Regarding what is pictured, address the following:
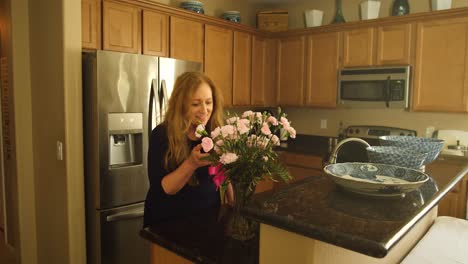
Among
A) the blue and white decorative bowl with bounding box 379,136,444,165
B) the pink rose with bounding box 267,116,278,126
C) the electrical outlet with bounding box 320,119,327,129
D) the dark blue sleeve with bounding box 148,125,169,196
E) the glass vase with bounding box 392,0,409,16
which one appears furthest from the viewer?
the electrical outlet with bounding box 320,119,327,129

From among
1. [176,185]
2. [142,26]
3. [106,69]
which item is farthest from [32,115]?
[176,185]

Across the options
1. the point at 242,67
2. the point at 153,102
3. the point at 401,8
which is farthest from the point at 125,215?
the point at 401,8

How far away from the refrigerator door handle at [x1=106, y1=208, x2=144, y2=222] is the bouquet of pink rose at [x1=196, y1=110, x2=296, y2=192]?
1520 mm

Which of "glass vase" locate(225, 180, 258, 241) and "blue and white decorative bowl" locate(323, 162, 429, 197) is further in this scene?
"glass vase" locate(225, 180, 258, 241)

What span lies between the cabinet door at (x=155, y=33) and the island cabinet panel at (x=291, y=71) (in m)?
1.63

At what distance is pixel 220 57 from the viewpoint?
11.8 feet

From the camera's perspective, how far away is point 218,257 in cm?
107

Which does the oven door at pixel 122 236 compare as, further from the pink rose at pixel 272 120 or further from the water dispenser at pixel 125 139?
the pink rose at pixel 272 120

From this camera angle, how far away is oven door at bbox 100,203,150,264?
2.38m

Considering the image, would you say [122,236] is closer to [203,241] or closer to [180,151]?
[180,151]

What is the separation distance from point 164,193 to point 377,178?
0.84m

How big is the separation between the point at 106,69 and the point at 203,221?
1404 mm

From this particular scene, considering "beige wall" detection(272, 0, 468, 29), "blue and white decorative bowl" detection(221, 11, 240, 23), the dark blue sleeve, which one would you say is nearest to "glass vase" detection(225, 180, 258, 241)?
the dark blue sleeve

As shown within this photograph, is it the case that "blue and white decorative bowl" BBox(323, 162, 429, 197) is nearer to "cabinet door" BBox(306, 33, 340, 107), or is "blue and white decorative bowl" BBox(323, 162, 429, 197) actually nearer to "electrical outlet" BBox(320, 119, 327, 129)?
"cabinet door" BBox(306, 33, 340, 107)
